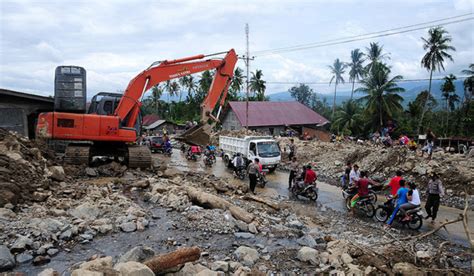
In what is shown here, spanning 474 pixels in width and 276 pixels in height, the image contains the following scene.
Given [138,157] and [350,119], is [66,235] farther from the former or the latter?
[350,119]

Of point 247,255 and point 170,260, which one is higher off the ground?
point 170,260

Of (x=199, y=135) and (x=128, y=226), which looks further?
(x=199, y=135)

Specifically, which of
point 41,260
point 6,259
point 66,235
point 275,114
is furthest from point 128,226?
point 275,114

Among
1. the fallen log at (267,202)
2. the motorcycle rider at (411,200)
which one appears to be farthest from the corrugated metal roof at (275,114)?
the motorcycle rider at (411,200)

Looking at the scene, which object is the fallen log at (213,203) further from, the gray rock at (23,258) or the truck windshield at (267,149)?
the truck windshield at (267,149)

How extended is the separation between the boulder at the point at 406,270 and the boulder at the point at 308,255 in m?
1.39

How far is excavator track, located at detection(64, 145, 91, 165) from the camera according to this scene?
45.9ft

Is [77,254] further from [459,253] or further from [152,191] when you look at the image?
[459,253]

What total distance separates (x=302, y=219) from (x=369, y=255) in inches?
171

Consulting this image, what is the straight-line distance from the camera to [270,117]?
1598 inches

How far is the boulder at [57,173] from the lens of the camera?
11.6 metres

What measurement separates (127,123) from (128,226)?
7901 mm

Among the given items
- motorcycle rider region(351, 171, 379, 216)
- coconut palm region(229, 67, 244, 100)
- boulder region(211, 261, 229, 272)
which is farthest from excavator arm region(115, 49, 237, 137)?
coconut palm region(229, 67, 244, 100)

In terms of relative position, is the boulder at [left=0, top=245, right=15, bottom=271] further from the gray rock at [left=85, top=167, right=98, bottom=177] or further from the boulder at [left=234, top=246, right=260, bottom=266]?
the gray rock at [left=85, top=167, right=98, bottom=177]
